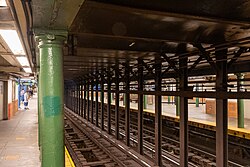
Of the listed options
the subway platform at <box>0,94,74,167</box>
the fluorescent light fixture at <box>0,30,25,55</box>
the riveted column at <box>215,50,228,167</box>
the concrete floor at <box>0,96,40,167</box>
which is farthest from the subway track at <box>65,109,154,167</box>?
the fluorescent light fixture at <box>0,30,25,55</box>

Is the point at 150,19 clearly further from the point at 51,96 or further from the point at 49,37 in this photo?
the point at 51,96

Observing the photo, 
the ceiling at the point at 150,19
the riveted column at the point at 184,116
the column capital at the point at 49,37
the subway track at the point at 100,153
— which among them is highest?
the ceiling at the point at 150,19

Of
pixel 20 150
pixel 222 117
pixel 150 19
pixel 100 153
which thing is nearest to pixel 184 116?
pixel 222 117

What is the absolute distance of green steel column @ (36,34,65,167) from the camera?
221 centimetres

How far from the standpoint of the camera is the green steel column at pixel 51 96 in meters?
2.21

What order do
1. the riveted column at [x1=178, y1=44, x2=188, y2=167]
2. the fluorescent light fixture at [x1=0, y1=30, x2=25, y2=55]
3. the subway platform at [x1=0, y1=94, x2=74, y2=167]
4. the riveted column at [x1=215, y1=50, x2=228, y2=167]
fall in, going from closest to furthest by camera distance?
the fluorescent light fixture at [x1=0, y1=30, x2=25, y2=55] < the riveted column at [x1=215, y1=50, x2=228, y2=167] < the riveted column at [x1=178, y1=44, x2=188, y2=167] < the subway platform at [x1=0, y1=94, x2=74, y2=167]

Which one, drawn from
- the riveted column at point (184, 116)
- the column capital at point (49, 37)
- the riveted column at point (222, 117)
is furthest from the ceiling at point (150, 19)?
the riveted column at point (184, 116)

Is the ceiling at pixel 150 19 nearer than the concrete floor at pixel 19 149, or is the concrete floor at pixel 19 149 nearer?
the ceiling at pixel 150 19

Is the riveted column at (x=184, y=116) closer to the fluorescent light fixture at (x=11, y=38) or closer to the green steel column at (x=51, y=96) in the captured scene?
the fluorescent light fixture at (x=11, y=38)

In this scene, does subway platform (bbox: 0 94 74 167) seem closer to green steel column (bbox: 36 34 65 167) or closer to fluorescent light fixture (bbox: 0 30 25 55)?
fluorescent light fixture (bbox: 0 30 25 55)

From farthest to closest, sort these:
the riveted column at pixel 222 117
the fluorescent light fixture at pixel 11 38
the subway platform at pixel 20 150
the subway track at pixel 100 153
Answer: the subway track at pixel 100 153
the subway platform at pixel 20 150
the riveted column at pixel 222 117
the fluorescent light fixture at pixel 11 38

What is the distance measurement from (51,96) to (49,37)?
51 cm

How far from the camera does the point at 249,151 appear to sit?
25.2 ft

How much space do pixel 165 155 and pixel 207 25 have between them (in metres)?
4.41
